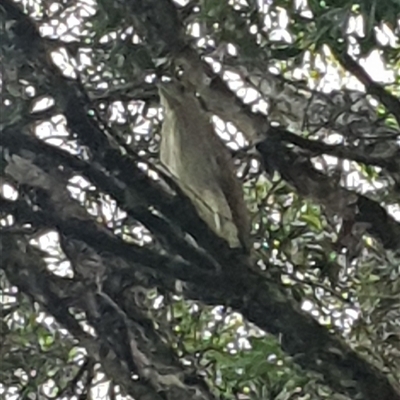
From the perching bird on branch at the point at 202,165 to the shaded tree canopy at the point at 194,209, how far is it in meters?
0.01

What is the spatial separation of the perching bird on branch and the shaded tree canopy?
1cm

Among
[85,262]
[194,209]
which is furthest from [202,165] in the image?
[85,262]

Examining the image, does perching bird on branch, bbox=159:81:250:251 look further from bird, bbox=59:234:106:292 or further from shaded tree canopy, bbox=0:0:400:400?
bird, bbox=59:234:106:292

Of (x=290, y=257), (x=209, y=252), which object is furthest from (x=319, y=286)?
(x=209, y=252)

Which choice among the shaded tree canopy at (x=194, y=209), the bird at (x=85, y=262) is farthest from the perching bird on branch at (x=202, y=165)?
the bird at (x=85, y=262)

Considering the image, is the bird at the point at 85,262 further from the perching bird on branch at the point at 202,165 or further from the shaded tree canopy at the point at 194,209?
the perching bird on branch at the point at 202,165

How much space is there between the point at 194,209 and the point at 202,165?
73 mm

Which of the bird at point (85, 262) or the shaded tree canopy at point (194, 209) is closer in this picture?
the shaded tree canopy at point (194, 209)

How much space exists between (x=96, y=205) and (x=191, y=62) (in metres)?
0.32

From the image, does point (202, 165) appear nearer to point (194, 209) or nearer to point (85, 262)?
point (194, 209)

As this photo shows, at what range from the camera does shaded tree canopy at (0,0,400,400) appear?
4.38 ft

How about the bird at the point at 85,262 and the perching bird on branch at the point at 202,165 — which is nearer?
the perching bird on branch at the point at 202,165

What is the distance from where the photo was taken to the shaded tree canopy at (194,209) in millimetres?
1336

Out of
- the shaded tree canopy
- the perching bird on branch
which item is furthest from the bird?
the perching bird on branch
